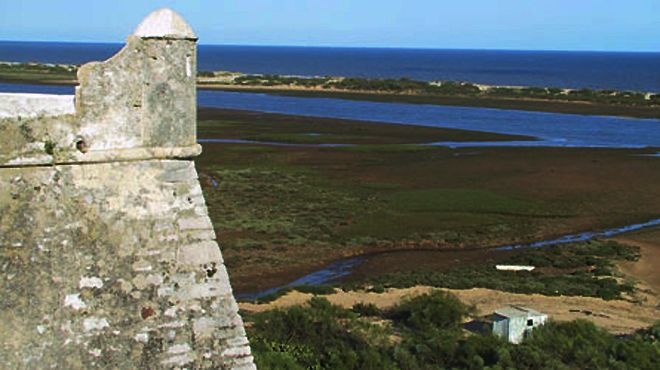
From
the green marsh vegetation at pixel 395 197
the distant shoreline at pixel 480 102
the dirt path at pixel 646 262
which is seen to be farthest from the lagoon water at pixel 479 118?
the dirt path at pixel 646 262

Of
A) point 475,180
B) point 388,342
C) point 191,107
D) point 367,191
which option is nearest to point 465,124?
point 475,180

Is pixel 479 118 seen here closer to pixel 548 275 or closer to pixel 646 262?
pixel 646 262

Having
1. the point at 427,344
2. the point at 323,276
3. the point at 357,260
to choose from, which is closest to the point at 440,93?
the point at 357,260

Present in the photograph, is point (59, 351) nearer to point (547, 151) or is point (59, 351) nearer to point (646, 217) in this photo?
point (646, 217)

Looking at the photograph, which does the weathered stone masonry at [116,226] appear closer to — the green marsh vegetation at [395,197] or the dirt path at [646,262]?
the green marsh vegetation at [395,197]

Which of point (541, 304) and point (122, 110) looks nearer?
point (122, 110)

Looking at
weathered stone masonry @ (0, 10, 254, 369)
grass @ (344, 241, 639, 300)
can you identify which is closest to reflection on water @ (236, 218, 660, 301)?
grass @ (344, 241, 639, 300)

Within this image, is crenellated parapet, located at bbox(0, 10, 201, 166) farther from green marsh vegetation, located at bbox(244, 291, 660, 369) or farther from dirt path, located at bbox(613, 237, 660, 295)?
dirt path, located at bbox(613, 237, 660, 295)

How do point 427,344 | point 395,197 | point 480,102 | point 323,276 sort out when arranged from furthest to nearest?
1. point 480,102
2. point 395,197
3. point 323,276
4. point 427,344
